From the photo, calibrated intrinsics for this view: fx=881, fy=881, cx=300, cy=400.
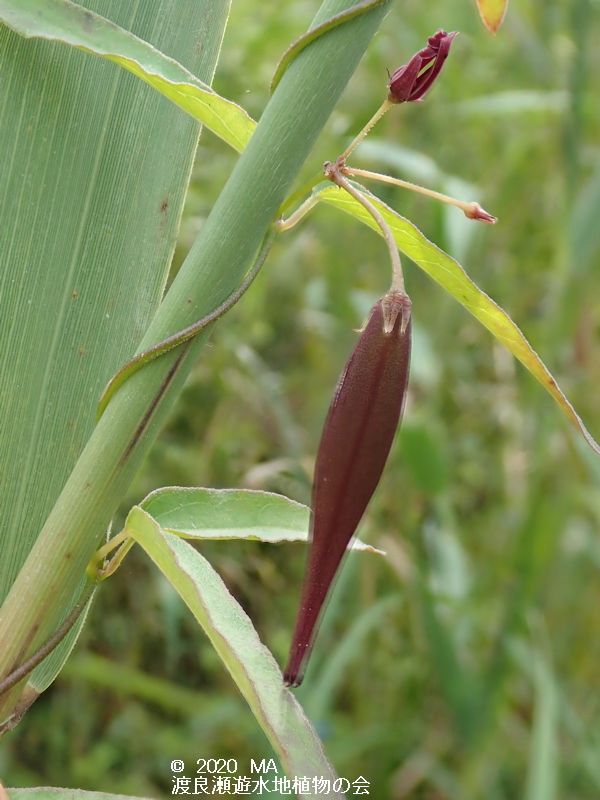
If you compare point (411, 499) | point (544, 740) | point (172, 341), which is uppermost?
point (172, 341)

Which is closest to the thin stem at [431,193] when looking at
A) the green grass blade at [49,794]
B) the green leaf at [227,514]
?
the green leaf at [227,514]

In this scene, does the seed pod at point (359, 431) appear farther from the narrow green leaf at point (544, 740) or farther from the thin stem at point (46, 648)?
the narrow green leaf at point (544, 740)

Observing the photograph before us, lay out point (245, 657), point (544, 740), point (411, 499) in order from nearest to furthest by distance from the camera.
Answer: point (245, 657) → point (544, 740) → point (411, 499)

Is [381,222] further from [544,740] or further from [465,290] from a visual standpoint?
[544,740]

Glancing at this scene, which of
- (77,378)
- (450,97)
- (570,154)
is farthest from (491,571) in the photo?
(77,378)

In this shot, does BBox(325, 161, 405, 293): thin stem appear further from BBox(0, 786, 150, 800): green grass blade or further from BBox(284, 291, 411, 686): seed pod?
BBox(0, 786, 150, 800): green grass blade

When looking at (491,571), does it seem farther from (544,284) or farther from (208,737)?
(544,284)

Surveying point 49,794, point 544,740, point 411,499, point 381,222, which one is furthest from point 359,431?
point 411,499
